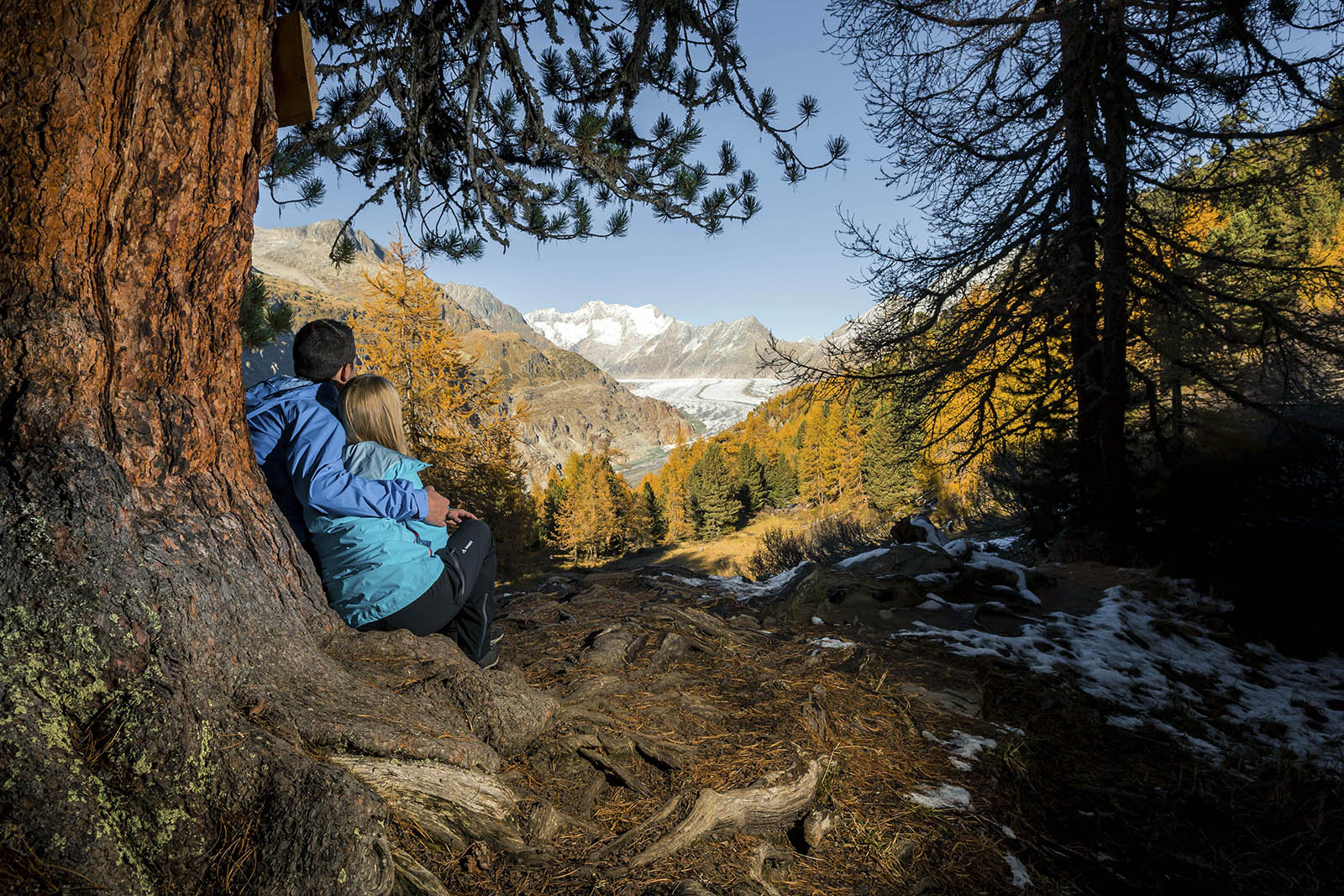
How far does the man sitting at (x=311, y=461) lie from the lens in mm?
2275

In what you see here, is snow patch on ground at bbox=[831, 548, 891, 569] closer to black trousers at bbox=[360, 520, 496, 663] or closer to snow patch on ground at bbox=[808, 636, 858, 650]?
snow patch on ground at bbox=[808, 636, 858, 650]

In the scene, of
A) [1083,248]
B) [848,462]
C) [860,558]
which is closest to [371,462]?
[860,558]

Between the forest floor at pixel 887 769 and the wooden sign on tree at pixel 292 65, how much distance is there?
2389 mm

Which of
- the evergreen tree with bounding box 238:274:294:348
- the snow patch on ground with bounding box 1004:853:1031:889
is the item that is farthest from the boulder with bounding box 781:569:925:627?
the evergreen tree with bounding box 238:274:294:348

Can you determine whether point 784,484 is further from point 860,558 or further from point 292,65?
point 292,65

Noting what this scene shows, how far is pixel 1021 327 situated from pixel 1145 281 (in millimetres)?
1462

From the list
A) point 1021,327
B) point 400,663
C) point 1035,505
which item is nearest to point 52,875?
point 400,663

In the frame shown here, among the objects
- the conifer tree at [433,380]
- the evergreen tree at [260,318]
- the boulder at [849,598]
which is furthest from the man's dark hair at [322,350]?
the conifer tree at [433,380]

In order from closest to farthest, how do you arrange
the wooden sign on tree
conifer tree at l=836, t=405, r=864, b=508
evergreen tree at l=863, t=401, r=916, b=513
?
the wooden sign on tree → evergreen tree at l=863, t=401, r=916, b=513 → conifer tree at l=836, t=405, r=864, b=508

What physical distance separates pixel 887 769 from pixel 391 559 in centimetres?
221

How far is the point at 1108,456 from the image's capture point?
708 cm

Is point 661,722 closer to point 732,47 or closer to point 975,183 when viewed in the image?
point 732,47

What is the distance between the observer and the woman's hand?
273cm

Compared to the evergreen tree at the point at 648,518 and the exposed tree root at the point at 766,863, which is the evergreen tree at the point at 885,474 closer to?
the evergreen tree at the point at 648,518
